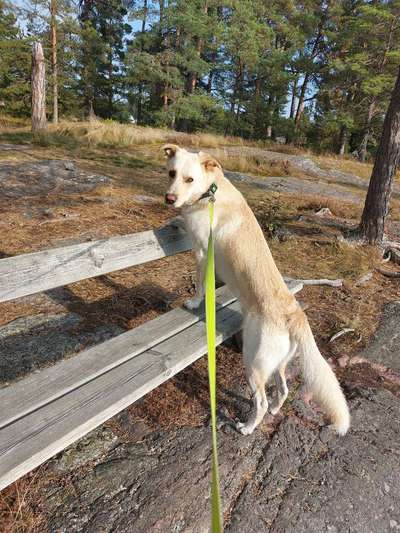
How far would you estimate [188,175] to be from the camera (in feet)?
8.16

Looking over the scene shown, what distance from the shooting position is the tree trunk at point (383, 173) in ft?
17.0

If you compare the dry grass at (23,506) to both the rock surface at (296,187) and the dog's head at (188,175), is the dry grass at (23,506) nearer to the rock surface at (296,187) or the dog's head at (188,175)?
the dog's head at (188,175)

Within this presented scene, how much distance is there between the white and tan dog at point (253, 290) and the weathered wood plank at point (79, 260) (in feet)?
1.07

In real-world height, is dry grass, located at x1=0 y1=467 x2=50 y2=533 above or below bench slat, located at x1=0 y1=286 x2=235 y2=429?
below

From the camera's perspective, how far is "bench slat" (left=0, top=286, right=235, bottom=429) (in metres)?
1.59

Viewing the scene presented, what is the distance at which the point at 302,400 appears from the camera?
265cm

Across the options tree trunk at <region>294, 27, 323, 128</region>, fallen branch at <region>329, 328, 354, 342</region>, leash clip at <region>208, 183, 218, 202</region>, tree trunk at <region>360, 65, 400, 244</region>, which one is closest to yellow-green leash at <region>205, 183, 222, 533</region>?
leash clip at <region>208, 183, 218, 202</region>

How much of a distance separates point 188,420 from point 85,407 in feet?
3.02

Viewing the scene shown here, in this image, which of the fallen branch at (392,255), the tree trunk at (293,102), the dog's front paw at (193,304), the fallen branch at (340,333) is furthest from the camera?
the tree trunk at (293,102)

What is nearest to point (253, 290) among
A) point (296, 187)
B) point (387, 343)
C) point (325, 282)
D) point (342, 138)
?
point (387, 343)

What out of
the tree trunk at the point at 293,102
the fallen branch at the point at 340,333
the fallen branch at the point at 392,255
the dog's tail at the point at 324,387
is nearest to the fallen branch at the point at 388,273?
the fallen branch at the point at 392,255

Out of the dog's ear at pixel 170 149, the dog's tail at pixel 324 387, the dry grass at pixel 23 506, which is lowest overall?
the dry grass at pixel 23 506

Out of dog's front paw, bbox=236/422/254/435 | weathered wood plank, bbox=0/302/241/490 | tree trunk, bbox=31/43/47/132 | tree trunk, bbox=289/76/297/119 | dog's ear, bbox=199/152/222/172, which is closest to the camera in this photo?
weathered wood plank, bbox=0/302/241/490

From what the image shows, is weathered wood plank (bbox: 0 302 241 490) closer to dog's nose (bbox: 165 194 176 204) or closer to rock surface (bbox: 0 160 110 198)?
dog's nose (bbox: 165 194 176 204)
